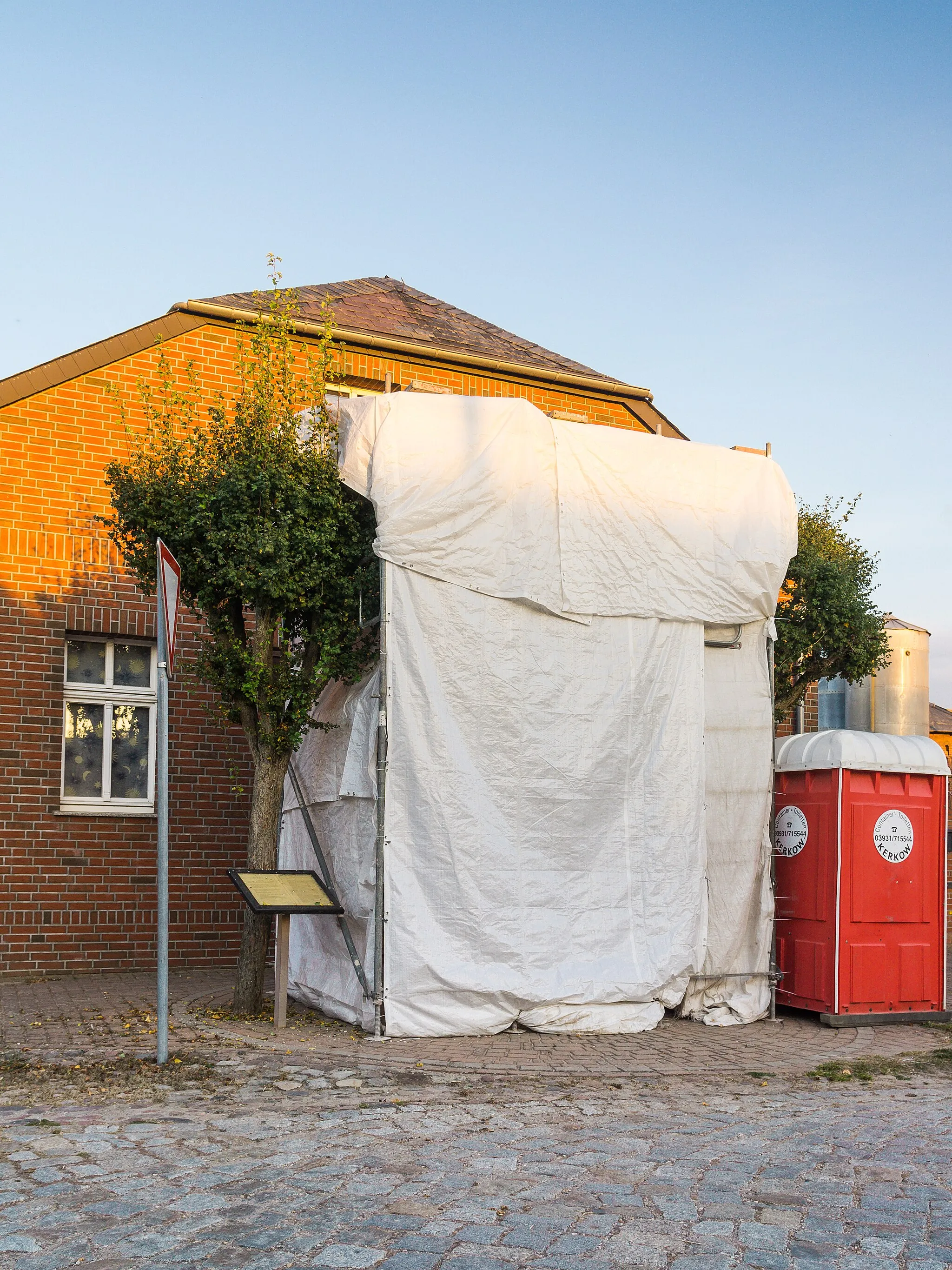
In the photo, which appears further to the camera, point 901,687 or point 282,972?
point 901,687

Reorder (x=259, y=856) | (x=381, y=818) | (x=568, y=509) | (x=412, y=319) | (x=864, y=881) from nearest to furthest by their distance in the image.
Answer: (x=381, y=818) → (x=568, y=509) → (x=259, y=856) → (x=864, y=881) → (x=412, y=319)

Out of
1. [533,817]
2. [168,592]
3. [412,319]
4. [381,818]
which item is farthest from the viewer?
[412,319]

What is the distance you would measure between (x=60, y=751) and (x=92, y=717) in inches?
19.9

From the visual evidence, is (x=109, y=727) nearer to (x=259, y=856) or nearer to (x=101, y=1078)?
(x=259, y=856)

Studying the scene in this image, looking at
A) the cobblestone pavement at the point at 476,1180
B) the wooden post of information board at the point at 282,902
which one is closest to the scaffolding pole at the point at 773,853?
the cobblestone pavement at the point at 476,1180

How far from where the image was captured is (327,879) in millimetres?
9180

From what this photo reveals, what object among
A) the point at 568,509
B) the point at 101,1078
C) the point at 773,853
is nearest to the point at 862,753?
the point at 773,853

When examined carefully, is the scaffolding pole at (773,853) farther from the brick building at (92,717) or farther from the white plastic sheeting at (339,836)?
the brick building at (92,717)

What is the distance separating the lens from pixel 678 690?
9289 mm

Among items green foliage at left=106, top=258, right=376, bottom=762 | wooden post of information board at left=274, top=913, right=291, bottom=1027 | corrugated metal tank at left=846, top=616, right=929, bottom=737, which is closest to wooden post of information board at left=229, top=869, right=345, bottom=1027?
wooden post of information board at left=274, top=913, right=291, bottom=1027

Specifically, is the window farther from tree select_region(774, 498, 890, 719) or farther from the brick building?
tree select_region(774, 498, 890, 719)

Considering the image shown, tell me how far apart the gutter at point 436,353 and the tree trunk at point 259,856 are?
4.73 m

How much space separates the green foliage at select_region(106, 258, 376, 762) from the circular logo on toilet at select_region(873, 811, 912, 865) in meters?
4.08

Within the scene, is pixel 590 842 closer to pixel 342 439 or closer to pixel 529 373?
pixel 342 439
